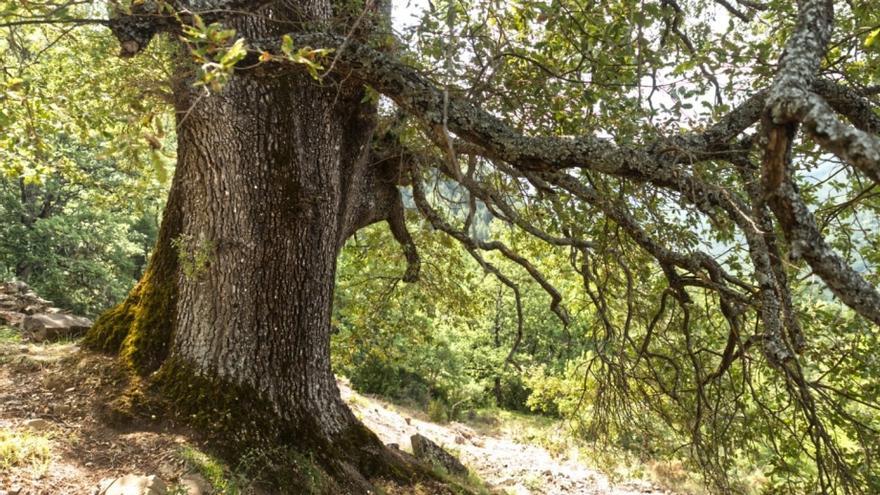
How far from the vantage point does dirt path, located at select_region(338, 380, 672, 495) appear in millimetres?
8359

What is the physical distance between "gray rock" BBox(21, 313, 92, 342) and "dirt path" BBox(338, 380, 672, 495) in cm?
415

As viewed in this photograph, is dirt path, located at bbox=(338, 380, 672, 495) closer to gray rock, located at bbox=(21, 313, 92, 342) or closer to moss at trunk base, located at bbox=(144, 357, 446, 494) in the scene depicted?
moss at trunk base, located at bbox=(144, 357, 446, 494)

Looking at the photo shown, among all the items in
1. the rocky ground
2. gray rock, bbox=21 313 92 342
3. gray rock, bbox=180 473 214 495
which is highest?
gray rock, bbox=21 313 92 342

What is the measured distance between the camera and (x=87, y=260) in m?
19.0

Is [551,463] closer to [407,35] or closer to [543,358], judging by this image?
[407,35]

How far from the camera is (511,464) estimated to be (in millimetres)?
10094

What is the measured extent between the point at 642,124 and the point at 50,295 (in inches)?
821

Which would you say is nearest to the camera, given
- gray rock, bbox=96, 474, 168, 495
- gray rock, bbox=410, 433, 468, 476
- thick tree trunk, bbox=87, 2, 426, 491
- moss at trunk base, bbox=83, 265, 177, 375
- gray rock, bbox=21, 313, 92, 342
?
gray rock, bbox=96, 474, 168, 495

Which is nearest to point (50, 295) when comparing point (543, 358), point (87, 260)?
point (87, 260)

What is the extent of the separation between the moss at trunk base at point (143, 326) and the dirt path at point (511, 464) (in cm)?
409

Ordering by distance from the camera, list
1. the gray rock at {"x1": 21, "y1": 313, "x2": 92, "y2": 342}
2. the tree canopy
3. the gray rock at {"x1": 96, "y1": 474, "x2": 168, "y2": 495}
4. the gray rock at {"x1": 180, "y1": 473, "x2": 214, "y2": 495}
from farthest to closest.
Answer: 1. the gray rock at {"x1": 21, "y1": 313, "x2": 92, "y2": 342}
2. the gray rock at {"x1": 180, "y1": 473, "x2": 214, "y2": 495}
3. the gray rock at {"x1": 96, "y1": 474, "x2": 168, "y2": 495}
4. the tree canopy

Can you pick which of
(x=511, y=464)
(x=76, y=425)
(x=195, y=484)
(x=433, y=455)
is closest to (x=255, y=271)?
(x=195, y=484)

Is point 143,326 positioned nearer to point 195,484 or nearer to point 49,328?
point 195,484

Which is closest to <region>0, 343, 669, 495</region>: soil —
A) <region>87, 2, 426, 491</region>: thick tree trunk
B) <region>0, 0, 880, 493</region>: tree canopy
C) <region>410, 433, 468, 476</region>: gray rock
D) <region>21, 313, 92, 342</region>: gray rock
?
<region>87, 2, 426, 491</region>: thick tree trunk
